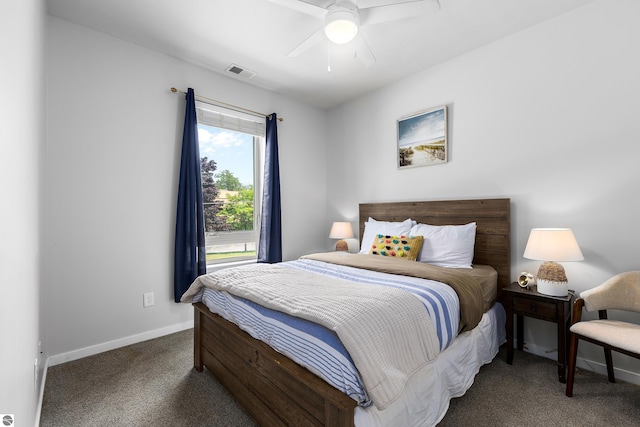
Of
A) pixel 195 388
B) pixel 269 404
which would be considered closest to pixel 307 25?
pixel 269 404

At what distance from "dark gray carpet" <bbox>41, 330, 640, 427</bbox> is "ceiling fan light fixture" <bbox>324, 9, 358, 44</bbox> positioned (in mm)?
2577

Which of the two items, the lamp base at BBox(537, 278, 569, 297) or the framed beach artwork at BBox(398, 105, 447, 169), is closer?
the lamp base at BBox(537, 278, 569, 297)

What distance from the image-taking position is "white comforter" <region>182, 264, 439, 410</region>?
117 centimetres

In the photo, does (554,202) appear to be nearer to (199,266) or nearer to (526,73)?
(526,73)

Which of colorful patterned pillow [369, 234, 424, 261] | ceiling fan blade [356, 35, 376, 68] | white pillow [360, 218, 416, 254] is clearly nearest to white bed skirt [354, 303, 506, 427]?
colorful patterned pillow [369, 234, 424, 261]

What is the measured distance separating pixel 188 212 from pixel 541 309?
3137 mm

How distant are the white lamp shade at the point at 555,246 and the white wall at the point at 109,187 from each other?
127 inches

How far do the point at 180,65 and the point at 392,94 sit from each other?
2390mm

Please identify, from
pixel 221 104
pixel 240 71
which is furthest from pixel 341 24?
pixel 221 104

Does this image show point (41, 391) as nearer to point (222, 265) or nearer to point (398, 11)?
point (222, 265)

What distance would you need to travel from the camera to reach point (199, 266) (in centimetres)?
304

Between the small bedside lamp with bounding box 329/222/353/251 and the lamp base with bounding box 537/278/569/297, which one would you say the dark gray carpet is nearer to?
the lamp base with bounding box 537/278/569/297

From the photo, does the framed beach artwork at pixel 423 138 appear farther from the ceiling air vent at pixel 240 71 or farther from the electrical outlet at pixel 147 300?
the electrical outlet at pixel 147 300

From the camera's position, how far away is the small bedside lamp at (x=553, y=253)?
2059mm
